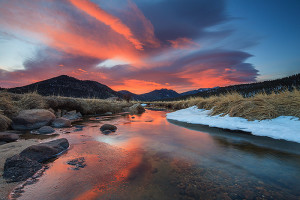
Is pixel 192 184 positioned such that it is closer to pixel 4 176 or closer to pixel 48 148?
pixel 4 176

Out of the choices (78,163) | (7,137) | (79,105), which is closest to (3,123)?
(7,137)

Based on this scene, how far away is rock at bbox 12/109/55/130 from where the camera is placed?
517 cm

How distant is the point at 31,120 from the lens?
5.42 metres

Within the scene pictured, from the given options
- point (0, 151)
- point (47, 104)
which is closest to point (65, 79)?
point (47, 104)

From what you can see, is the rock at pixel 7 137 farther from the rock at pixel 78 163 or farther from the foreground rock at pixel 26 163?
the rock at pixel 78 163

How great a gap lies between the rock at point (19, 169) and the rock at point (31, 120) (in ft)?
14.2

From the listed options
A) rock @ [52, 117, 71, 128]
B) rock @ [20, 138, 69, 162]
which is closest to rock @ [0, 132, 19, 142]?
rock @ [20, 138, 69, 162]

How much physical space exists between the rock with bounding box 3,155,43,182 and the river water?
0.68ft

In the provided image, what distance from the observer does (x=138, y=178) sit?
190 cm

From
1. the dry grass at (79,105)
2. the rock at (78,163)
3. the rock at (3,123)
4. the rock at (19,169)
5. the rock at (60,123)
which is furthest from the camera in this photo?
the dry grass at (79,105)

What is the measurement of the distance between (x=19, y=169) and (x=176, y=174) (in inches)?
94.9

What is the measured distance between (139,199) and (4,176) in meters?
1.99

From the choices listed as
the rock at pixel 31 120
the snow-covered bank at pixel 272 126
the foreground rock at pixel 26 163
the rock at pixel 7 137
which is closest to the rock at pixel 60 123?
the rock at pixel 31 120

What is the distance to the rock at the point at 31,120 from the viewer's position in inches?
204
